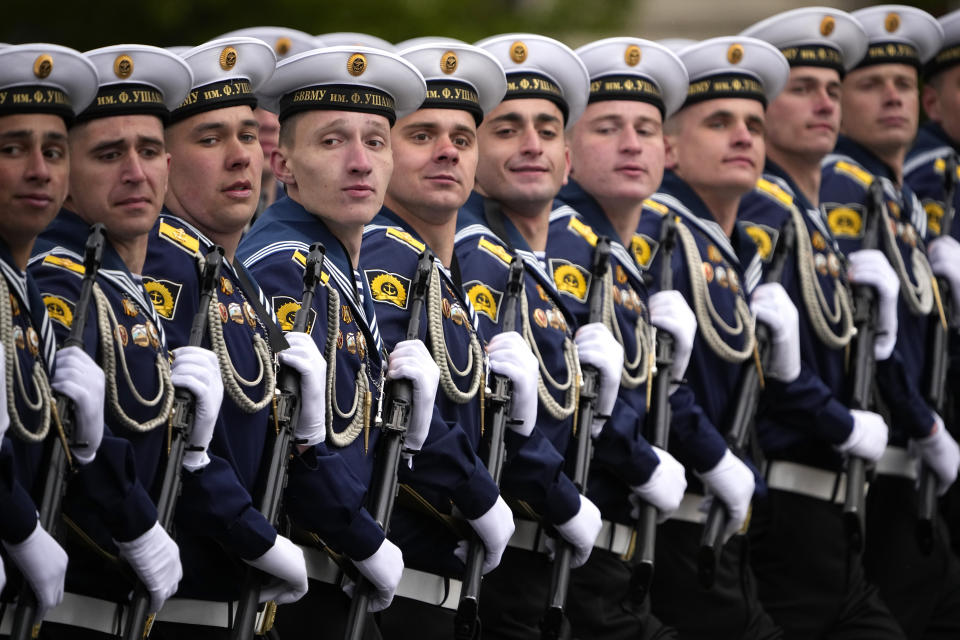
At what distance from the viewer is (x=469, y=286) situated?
7160 mm

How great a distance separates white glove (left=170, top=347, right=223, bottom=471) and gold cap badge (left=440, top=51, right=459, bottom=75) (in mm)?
1769

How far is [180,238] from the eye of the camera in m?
6.11

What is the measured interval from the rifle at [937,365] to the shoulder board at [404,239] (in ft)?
10.6

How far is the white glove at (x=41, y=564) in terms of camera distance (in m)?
5.10

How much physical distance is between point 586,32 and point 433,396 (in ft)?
38.4

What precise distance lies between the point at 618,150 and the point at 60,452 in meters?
3.42

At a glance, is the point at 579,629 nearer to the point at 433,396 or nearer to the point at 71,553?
the point at 433,396

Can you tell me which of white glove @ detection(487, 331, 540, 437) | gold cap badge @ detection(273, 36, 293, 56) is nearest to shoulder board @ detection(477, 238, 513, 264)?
white glove @ detection(487, 331, 540, 437)

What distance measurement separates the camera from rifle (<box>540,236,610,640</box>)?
703 centimetres

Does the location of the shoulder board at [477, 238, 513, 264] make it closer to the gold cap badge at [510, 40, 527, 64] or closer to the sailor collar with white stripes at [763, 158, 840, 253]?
the gold cap badge at [510, 40, 527, 64]

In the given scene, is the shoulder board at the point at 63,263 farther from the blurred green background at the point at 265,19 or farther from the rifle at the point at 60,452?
the blurred green background at the point at 265,19

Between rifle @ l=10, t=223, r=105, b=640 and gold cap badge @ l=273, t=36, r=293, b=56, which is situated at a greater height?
gold cap badge @ l=273, t=36, r=293, b=56

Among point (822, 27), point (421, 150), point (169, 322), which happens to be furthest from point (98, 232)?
point (822, 27)

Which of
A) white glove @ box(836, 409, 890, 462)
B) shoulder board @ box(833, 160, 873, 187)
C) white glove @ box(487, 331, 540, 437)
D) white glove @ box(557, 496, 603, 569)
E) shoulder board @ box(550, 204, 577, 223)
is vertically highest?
shoulder board @ box(833, 160, 873, 187)
